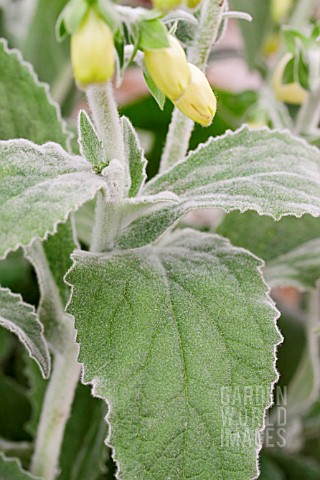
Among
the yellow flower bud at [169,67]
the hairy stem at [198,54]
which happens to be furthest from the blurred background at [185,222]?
the yellow flower bud at [169,67]

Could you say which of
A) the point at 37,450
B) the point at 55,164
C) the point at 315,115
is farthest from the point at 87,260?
the point at 315,115

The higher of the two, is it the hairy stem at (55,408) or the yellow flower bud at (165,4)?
the yellow flower bud at (165,4)

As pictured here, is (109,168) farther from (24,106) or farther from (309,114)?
(309,114)

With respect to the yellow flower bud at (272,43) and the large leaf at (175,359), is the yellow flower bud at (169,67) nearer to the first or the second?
the large leaf at (175,359)

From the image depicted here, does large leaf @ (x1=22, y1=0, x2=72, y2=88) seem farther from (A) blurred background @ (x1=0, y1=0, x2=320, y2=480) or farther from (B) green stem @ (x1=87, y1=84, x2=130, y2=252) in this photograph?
(B) green stem @ (x1=87, y1=84, x2=130, y2=252)

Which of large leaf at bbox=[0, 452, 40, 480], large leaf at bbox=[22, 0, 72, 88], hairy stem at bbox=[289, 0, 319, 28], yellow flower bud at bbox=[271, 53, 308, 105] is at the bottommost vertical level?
large leaf at bbox=[0, 452, 40, 480]

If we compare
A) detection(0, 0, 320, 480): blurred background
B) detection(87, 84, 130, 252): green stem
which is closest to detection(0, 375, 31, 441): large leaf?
detection(0, 0, 320, 480): blurred background

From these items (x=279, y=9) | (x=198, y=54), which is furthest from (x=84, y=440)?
(x=279, y=9)
